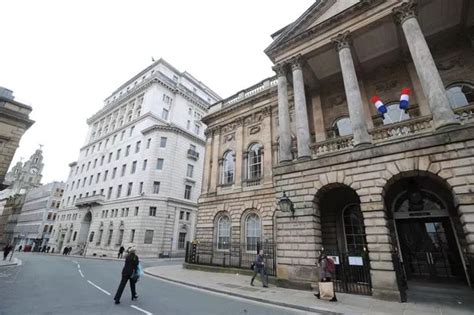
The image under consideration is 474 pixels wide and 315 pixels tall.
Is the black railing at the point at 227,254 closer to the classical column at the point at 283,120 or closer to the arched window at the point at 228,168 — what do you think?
the arched window at the point at 228,168

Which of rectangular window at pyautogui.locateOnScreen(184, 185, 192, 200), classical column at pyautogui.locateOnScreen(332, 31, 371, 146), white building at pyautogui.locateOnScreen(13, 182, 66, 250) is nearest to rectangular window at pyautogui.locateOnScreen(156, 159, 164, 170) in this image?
rectangular window at pyautogui.locateOnScreen(184, 185, 192, 200)

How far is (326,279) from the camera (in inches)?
344

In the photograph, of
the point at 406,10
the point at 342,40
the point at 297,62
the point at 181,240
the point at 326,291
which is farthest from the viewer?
the point at 181,240

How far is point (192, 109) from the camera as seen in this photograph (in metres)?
45.3

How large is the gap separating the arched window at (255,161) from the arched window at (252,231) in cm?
317

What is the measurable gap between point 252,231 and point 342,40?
13730mm

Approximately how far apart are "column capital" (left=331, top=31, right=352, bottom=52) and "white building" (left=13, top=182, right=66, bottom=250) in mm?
68722

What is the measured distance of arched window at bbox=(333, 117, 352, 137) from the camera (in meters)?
15.2

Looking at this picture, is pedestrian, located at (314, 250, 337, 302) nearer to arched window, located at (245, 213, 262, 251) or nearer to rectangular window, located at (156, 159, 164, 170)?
arched window, located at (245, 213, 262, 251)

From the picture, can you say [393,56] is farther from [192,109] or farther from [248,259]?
[192,109]

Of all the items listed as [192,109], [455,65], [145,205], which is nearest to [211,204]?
[145,205]

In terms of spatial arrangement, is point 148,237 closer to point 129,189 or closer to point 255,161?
point 129,189

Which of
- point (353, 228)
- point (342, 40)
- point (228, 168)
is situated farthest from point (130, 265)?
point (342, 40)

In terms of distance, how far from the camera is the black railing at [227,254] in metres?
15.3
